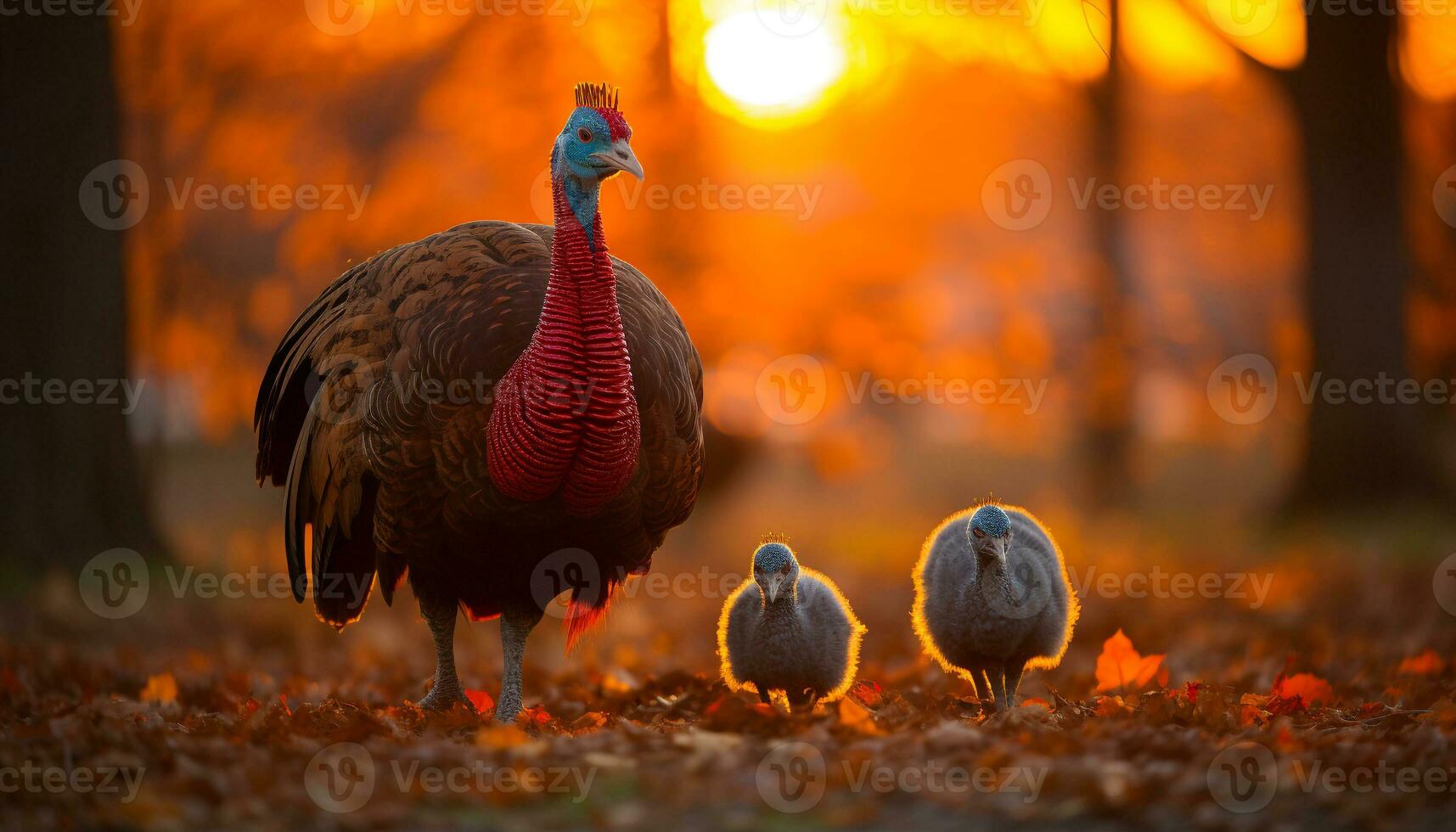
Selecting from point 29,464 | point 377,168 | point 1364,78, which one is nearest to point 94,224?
point 29,464

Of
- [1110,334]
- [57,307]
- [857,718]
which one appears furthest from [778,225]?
[857,718]

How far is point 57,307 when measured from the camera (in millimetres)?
9734

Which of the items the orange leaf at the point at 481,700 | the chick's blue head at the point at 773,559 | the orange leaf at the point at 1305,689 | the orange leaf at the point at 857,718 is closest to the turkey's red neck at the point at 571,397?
the chick's blue head at the point at 773,559

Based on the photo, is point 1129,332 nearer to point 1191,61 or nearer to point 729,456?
point 1191,61

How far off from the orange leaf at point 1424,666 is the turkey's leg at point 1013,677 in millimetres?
2294

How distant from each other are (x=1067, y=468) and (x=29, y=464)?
22.2m

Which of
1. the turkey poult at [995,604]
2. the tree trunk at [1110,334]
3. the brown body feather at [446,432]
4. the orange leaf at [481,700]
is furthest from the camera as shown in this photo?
the tree trunk at [1110,334]

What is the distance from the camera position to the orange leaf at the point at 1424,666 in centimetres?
657

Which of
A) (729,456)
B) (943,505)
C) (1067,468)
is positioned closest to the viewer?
(729,456)

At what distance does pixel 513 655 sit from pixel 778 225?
10.5 m

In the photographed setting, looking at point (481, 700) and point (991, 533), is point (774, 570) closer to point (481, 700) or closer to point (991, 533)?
point (991, 533)

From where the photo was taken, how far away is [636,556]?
5.79 metres

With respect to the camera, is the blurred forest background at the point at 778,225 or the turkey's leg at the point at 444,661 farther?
the blurred forest background at the point at 778,225

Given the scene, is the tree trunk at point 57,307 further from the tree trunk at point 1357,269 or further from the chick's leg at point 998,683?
the tree trunk at point 1357,269
